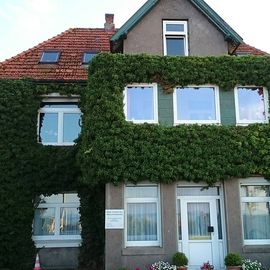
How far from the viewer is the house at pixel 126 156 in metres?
15.0

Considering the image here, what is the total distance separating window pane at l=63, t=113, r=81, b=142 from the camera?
18406 mm

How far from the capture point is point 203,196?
51.0 feet

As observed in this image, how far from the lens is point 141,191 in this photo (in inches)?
608

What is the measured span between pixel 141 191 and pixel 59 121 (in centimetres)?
514

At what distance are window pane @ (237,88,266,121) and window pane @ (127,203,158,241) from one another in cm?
463

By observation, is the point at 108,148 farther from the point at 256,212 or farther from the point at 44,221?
the point at 256,212

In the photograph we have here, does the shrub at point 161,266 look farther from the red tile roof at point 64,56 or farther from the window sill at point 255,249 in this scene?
the red tile roof at point 64,56

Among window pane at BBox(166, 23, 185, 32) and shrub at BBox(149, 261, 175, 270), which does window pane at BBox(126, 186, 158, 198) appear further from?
window pane at BBox(166, 23, 185, 32)

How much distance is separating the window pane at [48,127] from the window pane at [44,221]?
2.77 m

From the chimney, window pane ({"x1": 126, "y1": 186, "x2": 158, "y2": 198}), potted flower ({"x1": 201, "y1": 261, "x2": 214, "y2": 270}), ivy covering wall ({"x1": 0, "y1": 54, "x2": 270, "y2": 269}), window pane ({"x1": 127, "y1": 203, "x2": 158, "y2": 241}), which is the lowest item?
potted flower ({"x1": 201, "y1": 261, "x2": 214, "y2": 270})

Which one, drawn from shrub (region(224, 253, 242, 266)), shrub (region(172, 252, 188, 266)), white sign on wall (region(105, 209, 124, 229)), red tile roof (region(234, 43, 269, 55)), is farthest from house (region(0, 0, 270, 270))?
shrub (region(224, 253, 242, 266))

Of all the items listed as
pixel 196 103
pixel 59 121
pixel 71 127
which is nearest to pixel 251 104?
pixel 196 103

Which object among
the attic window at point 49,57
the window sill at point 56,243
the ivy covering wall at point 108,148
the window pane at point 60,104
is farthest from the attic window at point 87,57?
the window sill at point 56,243

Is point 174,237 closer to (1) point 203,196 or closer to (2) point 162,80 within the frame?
(1) point 203,196
